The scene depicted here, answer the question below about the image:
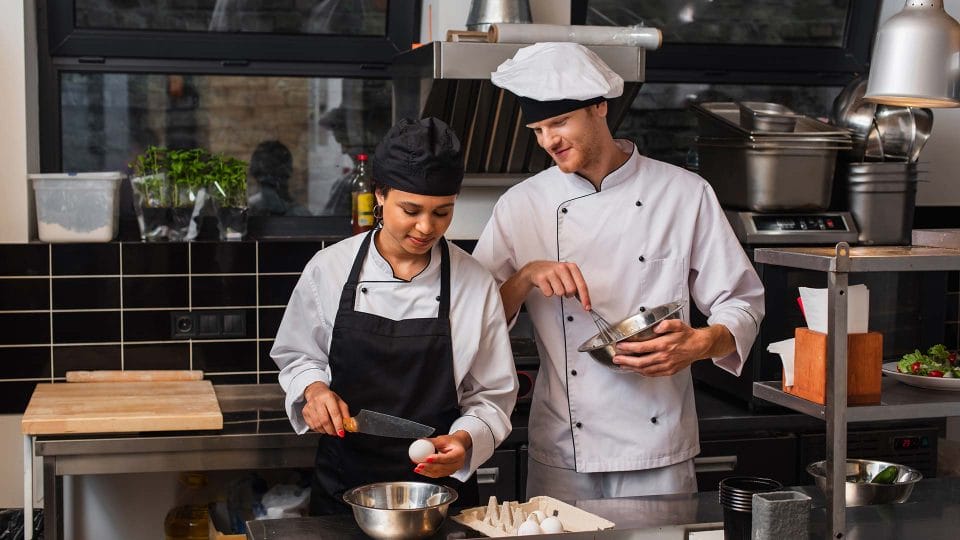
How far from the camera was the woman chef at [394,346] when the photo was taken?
2.46m

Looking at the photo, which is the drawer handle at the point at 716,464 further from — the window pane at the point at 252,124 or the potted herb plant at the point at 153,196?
the potted herb plant at the point at 153,196

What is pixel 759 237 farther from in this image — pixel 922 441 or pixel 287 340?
pixel 287 340

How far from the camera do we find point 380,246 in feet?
8.21

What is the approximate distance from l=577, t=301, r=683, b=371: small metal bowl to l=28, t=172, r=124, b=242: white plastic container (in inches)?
71.8

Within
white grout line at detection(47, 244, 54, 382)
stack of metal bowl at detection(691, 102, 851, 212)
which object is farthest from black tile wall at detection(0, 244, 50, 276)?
stack of metal bowl at detection(691, 102, 851, 212)

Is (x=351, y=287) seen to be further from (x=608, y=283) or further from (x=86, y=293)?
(x=86, y=293)

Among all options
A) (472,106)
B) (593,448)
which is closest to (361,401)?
(593,448)

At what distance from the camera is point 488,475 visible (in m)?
3.35

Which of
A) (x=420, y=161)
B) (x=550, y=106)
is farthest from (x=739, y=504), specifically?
(x=550, y=106)

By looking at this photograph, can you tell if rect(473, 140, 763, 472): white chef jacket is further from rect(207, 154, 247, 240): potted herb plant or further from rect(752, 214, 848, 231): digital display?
rect(207, 154, 247, 240): potted herb plant

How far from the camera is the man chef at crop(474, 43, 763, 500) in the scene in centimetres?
266

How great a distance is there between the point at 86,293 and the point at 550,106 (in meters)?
1.85

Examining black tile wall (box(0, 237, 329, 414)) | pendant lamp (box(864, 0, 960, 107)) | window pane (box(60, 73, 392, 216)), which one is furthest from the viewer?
window pane (box(60, 73, 392, 216))

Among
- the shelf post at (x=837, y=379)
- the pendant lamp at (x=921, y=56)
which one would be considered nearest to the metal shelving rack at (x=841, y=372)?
the shelf post at (x=837, y=379)
